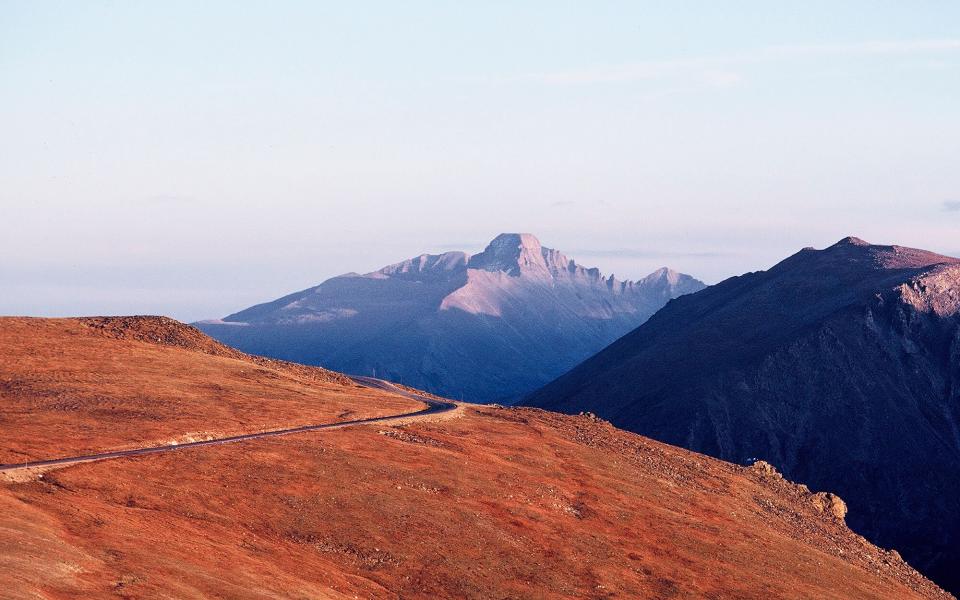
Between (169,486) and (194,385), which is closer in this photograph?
(169,486)

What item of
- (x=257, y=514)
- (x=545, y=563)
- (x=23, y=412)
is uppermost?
(x=23, y=412)

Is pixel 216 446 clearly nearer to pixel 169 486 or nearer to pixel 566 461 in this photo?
pixel 169 486

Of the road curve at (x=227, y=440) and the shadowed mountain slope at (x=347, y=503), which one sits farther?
the road curve at (x=227, y=440)

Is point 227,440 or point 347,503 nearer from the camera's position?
point 347,503

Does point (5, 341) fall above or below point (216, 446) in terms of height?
above

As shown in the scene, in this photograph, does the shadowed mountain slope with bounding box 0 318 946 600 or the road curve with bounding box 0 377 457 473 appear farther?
the road curve with bounding box 0 377 457 473

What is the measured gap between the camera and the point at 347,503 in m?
79.2

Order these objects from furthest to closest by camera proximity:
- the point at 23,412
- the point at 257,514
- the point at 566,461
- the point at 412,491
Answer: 1. the point at 566,461
2. the point at 23,412
3. the point at 412,491
4. the point at 257,514

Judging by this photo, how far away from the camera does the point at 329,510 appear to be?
7706 centimetres

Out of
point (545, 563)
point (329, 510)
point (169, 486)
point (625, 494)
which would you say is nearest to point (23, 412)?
point (169, 486)

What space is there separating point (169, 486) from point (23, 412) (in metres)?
25.0

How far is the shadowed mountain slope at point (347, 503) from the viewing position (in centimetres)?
6047

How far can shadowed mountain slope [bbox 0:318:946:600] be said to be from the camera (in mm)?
60469

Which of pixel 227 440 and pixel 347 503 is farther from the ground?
pixel 227 440
